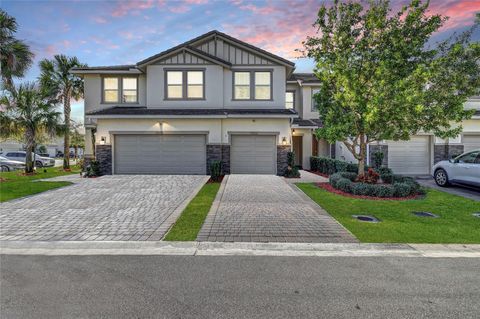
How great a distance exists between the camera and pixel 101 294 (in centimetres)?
339

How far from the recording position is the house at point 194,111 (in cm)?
1559

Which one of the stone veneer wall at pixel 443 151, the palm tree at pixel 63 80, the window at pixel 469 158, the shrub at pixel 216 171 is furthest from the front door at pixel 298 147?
the palm tree at pixel 63 80

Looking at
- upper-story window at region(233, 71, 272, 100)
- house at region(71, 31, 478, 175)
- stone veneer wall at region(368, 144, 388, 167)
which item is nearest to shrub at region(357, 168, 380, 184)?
house at region(71, 31, 478, 175)

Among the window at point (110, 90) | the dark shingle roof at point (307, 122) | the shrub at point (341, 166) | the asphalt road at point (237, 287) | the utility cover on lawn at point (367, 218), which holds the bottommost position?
the asphalt road at point (237, 287)

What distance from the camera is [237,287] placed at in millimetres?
3549

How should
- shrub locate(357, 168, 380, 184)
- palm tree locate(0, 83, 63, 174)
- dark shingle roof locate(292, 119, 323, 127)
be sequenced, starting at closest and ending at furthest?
shrub locate(357, 168, 380, 184), palm tree locate(0, 83, 63, 174), dark shingle roof locate(292, 119, 323, 127)

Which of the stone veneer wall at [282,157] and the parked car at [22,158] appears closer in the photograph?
the stone veneer wall at [282,157]

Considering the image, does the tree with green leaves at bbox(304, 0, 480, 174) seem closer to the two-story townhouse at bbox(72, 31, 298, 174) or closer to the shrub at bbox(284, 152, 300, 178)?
the shrub at bbox(284, 152, 300, 178)

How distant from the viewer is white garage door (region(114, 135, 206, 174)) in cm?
1577

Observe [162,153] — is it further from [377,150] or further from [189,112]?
[377,150]

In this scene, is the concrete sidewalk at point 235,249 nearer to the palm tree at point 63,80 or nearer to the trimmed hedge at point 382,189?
the trimmed hedge at point 382,189

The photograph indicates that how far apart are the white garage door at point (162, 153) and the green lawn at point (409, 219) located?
8.15 meters

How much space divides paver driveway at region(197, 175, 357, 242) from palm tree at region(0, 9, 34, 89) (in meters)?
14.9

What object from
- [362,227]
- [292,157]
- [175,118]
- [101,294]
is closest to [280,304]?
[101,294]
